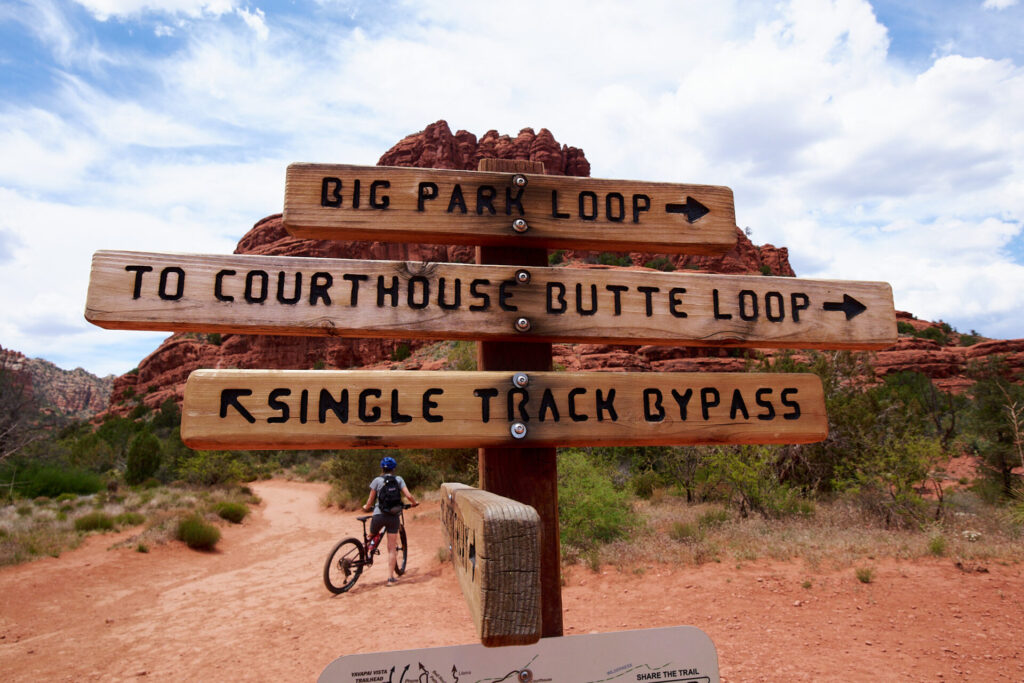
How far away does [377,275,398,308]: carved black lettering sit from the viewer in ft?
5.78

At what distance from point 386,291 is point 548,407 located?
65 cm

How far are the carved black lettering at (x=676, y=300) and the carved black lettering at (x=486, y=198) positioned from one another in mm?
719

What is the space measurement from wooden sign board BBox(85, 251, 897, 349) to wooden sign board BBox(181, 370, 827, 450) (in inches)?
6.1

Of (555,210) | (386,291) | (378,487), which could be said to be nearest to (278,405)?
(386,291)

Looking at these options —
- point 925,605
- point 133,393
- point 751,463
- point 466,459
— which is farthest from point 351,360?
point 925,605

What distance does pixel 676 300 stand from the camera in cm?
194

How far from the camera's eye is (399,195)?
6.48 ft

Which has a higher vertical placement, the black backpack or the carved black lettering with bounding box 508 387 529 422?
the carved black lettering with bounding box 508 387 529 422

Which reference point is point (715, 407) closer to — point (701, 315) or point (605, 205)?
point (701, 315)

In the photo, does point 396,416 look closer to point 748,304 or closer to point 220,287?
point 220,287

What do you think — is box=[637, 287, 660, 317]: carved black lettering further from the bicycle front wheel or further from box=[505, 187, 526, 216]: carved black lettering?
the bicycle front wheel

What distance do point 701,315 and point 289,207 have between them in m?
1.52

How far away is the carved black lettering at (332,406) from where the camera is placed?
1.63m

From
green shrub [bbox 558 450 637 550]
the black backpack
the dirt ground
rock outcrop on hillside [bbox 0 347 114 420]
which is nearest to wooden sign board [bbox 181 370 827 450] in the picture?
the dirt ground
